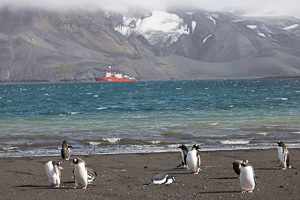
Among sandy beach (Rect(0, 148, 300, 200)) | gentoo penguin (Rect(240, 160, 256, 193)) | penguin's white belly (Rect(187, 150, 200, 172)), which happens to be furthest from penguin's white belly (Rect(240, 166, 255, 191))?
penguin's white belly (Rect(187, 150, 200, 172))

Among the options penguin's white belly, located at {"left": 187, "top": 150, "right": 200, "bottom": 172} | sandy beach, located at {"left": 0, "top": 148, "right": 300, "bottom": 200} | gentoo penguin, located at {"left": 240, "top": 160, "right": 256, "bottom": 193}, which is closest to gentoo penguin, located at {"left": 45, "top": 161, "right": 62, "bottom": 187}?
sandy beach, located at {"left": 0, "top": 148, "right": 300, "bottom": 200}

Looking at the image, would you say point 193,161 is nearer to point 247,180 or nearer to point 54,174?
point 247,180

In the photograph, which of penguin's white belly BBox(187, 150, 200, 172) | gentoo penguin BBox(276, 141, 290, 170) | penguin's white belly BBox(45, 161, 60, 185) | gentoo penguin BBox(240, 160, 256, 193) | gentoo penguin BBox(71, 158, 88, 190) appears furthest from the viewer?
gentoo penguin BBox(276, 141, 290, 170)

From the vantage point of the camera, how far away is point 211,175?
48.5 ft

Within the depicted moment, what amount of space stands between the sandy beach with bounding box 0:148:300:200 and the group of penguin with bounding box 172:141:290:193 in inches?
9.0

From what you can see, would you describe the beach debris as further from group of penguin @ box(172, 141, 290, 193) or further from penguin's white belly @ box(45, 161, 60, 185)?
penguin's white belly @ box(45, 161, 60, 185)

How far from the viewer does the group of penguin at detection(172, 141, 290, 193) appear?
1244cm

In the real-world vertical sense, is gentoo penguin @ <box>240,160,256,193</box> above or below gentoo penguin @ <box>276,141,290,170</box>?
above

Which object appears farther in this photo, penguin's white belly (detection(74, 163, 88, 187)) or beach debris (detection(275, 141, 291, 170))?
beach debris (detection(275, 141, 291, 170))

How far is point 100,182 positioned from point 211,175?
353 centimetres

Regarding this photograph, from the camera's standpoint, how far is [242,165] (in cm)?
1285

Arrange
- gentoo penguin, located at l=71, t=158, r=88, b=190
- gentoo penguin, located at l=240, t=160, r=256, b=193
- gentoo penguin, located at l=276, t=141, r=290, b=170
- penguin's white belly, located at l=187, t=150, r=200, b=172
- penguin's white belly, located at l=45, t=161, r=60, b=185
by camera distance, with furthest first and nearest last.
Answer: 1. gentoo penguin, located at l=276, t=141, r=290, b=170
2. penguin's white belly, located at l=187, t=150, r=200, b=172
3. penguin's white belly, located at l=45, t=161, r=60, b=185
4. gentoo penguin, located at l=71, t=158, r=88, b=190
5. gentoo penguin, located at l=240, t=160, r=256, b=193

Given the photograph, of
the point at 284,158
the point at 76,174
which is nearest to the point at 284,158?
the point at 284,158

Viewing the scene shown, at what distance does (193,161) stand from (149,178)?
1.56 meters
